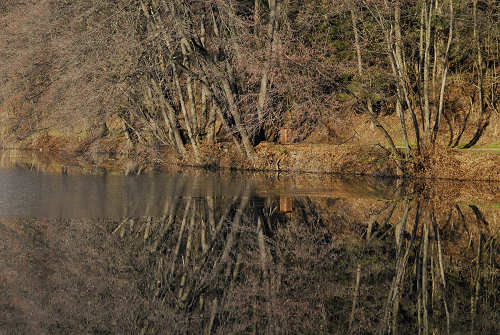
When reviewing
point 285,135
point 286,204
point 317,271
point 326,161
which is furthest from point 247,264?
point 285,135

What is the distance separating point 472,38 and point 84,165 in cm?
1964

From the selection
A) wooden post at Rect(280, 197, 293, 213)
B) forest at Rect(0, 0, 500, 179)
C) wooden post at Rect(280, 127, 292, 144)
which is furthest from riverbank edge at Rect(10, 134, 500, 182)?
wooden post at Rect(280, 197, 293, 213)

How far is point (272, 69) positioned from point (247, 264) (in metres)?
17.0

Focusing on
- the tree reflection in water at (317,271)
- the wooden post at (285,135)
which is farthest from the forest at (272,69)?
the tree reflection in water at (317,271)

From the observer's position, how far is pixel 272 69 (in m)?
26.2

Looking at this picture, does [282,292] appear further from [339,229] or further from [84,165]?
[84,165]

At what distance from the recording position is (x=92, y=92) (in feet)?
92.5

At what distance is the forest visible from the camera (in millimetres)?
25859

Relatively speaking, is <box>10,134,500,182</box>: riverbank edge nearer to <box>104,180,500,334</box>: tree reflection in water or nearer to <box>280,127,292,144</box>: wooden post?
<box>280,127,292,144</box>: wooden post

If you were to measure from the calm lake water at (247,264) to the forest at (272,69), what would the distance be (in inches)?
346

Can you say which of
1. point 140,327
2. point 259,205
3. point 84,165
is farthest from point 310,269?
point 84,165

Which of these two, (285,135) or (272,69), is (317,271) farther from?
(285,135)

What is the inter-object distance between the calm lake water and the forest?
878 cm

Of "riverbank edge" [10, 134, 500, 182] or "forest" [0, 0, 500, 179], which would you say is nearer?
"riverbank edge" [10, 134, 500, 182]
